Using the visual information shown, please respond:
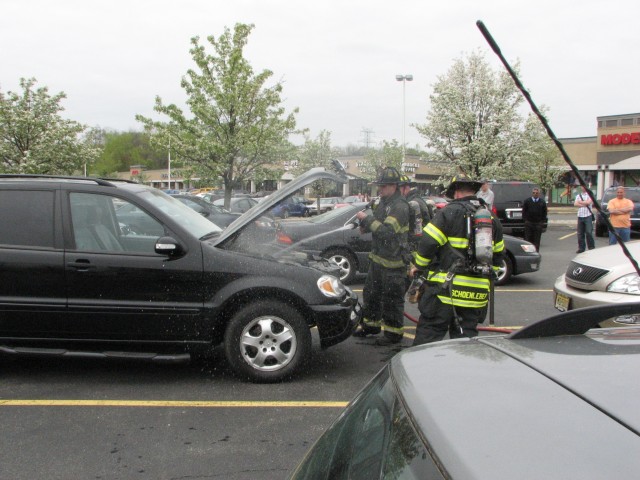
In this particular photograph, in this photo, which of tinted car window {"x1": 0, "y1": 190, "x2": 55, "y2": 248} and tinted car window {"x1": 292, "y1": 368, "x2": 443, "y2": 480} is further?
tinted car window {"x1": 0, "y1": 190, "x2": 55, "y2": 248}

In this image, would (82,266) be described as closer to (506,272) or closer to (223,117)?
(506,272)

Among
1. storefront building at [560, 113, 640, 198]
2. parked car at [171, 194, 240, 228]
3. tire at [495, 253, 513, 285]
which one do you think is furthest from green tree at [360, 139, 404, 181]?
tire at [495, 253, 513, 285]

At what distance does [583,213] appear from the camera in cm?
1268

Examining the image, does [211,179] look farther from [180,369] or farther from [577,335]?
[577,335]

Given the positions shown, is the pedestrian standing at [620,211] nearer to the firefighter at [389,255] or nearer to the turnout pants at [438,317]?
the firefighter at [389,255]

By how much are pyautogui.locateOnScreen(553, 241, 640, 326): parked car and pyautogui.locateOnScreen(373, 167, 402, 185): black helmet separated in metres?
2.05

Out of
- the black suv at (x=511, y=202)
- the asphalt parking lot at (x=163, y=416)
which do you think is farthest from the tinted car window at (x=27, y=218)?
the black suv at (x=511, y=202)

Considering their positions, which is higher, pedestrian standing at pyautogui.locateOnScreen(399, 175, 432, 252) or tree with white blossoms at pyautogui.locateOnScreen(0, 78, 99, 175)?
tree with white blossoms at pyautogui.locateOnScreen(0, 78, 99, 175)

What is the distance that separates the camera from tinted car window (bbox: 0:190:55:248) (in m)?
4.73

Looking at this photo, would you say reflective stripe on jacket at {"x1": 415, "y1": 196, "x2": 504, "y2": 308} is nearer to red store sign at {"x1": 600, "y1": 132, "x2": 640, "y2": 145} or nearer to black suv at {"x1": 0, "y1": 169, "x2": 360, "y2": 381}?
black suv at {"x1": 0, "y1": 169, "x2": 360, "y2": 381}

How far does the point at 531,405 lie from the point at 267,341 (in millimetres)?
3649

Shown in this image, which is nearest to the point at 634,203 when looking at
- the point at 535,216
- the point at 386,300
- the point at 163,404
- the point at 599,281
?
the point at 535,216

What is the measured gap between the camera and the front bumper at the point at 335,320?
475cm

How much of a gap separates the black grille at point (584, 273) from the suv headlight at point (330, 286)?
8.29 feet
